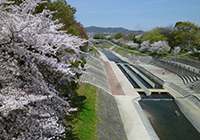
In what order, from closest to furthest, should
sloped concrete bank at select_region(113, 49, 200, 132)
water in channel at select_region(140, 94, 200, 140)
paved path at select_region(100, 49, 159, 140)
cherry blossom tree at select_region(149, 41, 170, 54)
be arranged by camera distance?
1. paved path at select_region(100, 49, 159, 140)
2. water in channel at select_region(140, 94, 200, 140)
3. sloped concrete bank at select_region(113, 49, 200, 132)
4. cherry blossom tree at select_region(149, 41, 170, 54)

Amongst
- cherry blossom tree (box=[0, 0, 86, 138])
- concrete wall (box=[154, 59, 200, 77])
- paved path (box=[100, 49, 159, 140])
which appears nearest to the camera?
cherry blossom tree (box=[0, 0, 86, 138])

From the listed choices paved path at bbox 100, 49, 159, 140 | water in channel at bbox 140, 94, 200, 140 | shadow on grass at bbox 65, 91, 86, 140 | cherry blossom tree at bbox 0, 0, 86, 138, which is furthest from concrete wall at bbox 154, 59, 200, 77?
cherry blossom tree at bbox 0, 0, 86, 138

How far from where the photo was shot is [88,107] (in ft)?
42.7

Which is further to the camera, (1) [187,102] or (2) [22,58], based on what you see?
(1) [187,102]

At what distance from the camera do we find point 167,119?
16.3 meters

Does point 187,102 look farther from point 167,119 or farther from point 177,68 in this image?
point 177,68

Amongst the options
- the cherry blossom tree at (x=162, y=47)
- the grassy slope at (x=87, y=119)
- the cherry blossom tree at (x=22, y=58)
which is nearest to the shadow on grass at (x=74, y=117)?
the grassy slope at (x=87, y=119)

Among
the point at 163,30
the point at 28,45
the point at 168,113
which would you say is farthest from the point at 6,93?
the point at 163,30

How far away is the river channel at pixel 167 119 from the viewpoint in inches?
543

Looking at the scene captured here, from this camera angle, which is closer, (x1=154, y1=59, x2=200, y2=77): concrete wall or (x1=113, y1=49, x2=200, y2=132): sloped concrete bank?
(x1=113, y1=49, x2=200, y2=132): sloped concrete bank

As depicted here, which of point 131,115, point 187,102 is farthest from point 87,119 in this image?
point 187,102

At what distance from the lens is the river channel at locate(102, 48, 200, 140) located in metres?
13.8

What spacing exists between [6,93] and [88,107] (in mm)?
8929

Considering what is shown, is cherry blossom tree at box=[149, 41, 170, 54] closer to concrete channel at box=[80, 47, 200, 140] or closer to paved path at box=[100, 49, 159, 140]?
concrete channel at box=[80, 47, 200, 140]
